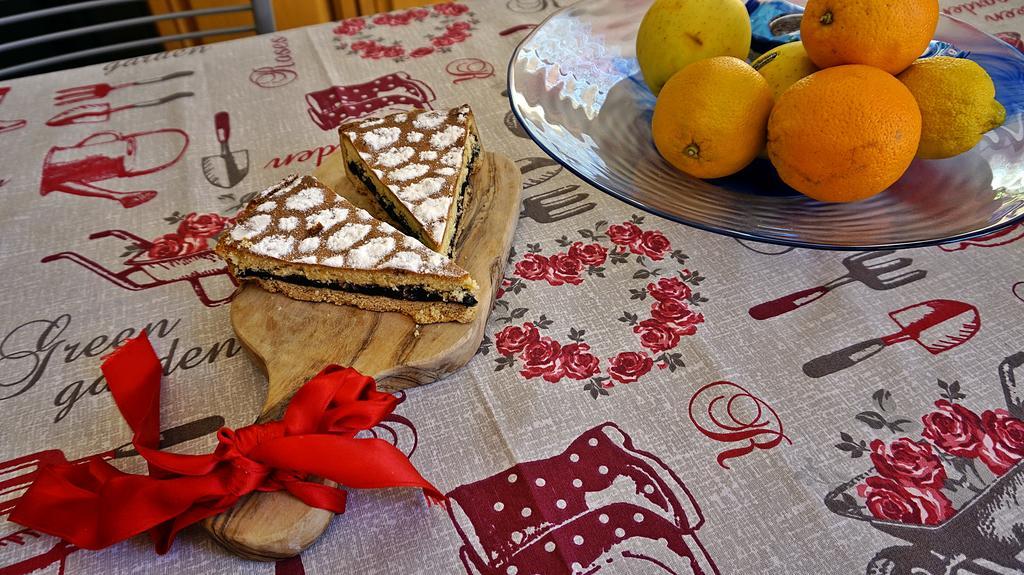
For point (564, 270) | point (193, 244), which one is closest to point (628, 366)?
point (564, 270)

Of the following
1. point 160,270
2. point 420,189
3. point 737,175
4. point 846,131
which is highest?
point 846,131

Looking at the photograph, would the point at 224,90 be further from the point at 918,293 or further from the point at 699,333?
the point at 918,293

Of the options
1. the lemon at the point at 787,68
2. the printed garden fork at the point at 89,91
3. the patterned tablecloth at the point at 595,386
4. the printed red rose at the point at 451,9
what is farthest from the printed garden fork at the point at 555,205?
the printed garden fork at the point at 89,91

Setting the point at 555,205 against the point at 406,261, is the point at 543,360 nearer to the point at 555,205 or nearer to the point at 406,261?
the point at 406,261

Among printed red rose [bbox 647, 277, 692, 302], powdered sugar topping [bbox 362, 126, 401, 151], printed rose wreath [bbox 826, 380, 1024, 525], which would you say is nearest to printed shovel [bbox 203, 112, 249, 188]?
powdered sugar topping [bbox 362, 126, 401, 151]

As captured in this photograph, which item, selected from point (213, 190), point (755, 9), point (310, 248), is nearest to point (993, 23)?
point (755, 9)

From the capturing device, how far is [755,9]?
0.97 metres

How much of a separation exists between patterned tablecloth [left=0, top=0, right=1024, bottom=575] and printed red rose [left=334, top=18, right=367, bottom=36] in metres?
0.42

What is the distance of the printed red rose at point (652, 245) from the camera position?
3.05ft

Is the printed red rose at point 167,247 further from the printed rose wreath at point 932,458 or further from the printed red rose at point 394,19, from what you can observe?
the printed rose wreath at point 932,458

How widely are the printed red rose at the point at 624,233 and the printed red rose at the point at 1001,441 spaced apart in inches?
18.2

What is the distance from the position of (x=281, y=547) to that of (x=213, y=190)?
670 millimetres

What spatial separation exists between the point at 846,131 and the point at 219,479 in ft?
2.25

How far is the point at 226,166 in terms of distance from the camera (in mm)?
1117
